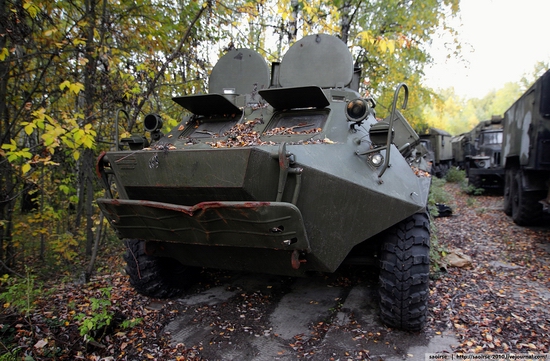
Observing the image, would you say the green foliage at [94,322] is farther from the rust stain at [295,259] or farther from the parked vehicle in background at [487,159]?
the parked vehicle in background at [487,159]

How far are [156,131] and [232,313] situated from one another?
6.55ft

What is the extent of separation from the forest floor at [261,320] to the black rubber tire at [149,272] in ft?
0.41

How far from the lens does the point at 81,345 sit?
309cm

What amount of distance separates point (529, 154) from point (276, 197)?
217 inches

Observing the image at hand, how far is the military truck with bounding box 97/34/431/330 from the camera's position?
278cm

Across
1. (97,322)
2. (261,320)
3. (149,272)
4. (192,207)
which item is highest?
(192,207)

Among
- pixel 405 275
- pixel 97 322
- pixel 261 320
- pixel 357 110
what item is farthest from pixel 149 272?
pixel 357 110

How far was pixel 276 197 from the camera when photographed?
2801 mm

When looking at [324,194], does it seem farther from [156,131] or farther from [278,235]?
[156,131]

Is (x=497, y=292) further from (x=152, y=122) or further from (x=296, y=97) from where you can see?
(x=152, y=122)

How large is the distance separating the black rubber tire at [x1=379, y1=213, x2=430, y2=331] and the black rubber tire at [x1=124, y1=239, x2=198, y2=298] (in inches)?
84.3

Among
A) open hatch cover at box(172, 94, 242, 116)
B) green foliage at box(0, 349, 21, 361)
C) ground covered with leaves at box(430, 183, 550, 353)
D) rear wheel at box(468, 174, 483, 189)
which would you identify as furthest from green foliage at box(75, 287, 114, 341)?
rear wheel at box(468, 174, 483, 189)

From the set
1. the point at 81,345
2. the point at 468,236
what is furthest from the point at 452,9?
the point at 81,345

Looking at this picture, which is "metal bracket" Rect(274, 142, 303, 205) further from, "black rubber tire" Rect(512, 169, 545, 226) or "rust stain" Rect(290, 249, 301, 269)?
"black rubber tire" Rect(512, 169, 545, 226)
